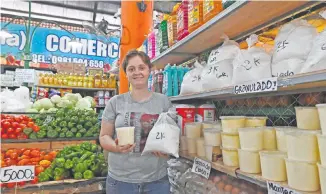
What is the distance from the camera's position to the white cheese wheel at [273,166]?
118 cm

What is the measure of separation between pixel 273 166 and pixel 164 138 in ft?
2.35

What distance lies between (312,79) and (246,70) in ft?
1.41

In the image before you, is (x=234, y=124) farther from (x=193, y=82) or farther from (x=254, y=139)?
(x=193, y=82)

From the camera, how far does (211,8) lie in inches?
67.2

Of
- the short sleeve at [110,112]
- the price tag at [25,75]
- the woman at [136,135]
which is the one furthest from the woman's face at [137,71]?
the price tag at [25,75]

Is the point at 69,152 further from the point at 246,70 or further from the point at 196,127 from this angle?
the point at 246,70

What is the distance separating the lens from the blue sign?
928 cm

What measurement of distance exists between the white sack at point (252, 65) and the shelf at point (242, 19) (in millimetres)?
203

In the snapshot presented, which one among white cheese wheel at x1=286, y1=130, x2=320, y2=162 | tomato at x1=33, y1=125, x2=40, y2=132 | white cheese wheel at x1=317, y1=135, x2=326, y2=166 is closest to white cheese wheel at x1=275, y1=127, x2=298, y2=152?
white cheese wheel at x1=286, y1=130, x2=320, y2=162

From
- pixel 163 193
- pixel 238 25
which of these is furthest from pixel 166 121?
pixel 238 25

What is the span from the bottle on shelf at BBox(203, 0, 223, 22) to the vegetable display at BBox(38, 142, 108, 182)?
84.1 inches

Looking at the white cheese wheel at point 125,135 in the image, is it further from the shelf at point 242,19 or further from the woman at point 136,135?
the shelf at point 242,19

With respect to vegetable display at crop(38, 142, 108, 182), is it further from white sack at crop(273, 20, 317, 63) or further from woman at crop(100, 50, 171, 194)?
white sack at crop(273, 20, 317, 63)

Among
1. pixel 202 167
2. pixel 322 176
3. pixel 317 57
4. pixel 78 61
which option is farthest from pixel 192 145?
pixel 78 61
